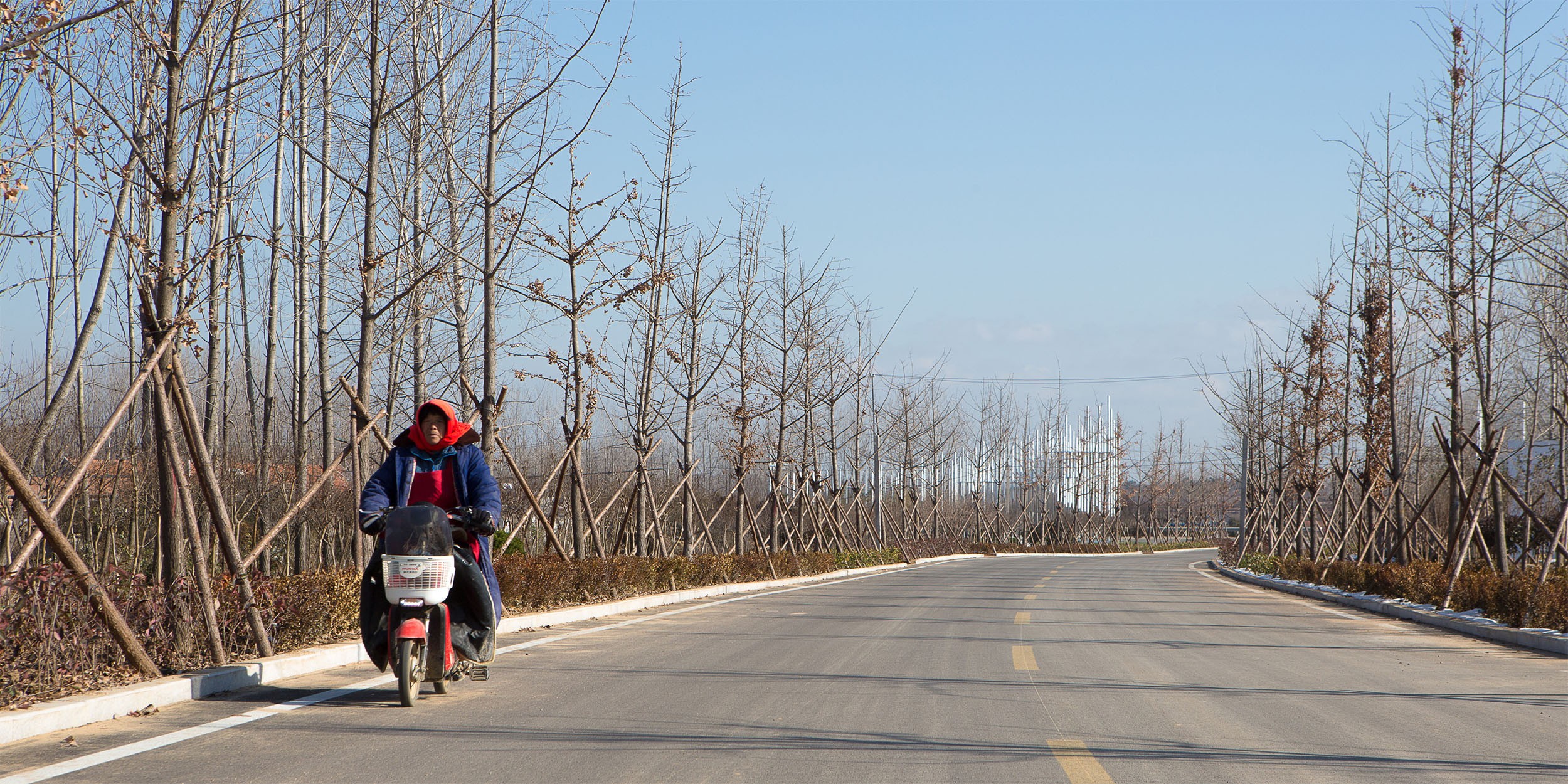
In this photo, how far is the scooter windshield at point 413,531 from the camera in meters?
6.50

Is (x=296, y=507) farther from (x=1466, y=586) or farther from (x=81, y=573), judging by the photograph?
(x=1466, y=586)

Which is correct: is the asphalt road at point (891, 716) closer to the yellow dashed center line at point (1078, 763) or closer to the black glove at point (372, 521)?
the yellow dashed center line at point (1078, 763)

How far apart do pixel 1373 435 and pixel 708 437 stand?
23164 millimetres

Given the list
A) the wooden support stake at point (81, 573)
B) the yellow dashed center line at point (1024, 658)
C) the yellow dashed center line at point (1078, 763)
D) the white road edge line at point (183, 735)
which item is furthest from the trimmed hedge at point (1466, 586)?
the wooden support stake at point (81, 573)

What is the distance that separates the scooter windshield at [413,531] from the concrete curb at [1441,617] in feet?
34.8

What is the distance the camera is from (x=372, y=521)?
21.9 ft

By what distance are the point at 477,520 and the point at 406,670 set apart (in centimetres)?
92

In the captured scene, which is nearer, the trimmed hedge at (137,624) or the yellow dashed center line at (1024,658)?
the trimmed hedge at (137,624)

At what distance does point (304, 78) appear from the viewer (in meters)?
16.3

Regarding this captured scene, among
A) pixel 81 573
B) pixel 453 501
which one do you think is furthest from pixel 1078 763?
pixel 81 573

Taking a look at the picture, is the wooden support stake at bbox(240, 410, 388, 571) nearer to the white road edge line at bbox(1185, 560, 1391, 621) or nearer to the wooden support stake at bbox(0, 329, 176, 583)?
the wooden support stake at bbox(0, 329, 176, 583)

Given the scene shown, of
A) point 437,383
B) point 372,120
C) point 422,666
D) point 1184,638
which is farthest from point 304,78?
point 1184,638

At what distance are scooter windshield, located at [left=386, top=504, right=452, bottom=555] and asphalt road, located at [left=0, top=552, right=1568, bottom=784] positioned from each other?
910 mm

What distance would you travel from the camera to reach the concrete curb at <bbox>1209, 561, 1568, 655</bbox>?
38.4ft
